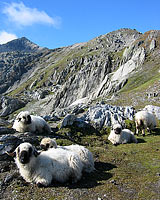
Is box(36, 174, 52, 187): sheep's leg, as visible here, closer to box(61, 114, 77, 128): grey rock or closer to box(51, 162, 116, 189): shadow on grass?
box(51, 162, 116, 189): shadow on grass

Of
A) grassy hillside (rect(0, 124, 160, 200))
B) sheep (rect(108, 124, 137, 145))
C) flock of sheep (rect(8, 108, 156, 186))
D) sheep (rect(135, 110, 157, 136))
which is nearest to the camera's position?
grassy hillside (rect(0, 124, 160, 200))

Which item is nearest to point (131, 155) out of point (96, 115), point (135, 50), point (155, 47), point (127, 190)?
point (127, 190)

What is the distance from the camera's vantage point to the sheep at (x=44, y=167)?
9.53 metres

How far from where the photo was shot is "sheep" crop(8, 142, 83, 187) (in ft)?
31.3

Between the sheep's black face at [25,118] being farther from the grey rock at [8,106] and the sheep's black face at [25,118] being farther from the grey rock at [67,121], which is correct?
the grey rock at [8,106]

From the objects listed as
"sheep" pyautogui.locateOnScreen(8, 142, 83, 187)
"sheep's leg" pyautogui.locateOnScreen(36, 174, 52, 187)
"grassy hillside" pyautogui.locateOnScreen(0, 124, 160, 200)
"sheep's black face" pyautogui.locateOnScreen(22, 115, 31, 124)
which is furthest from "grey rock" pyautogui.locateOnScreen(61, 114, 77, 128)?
"sheep's leg" pyautogui.locateOnScreen(36, 174, 52, 187)

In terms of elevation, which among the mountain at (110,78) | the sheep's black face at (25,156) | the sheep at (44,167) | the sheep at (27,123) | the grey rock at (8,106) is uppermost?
the mountain at (110,78)

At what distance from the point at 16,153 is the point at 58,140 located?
665 cm

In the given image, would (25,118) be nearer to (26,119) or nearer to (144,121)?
(26,119)

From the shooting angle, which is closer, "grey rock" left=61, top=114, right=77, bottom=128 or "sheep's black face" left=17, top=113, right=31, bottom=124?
"sheep's black face" left=17, top=113, right=31, bottom=124

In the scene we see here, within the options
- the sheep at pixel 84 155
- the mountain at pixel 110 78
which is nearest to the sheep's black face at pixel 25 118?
the sheep at pixel 84 155

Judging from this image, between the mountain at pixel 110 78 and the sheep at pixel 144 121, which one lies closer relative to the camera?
the sheep at pixel 144 121

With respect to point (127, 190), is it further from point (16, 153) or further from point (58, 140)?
point (58, 140)

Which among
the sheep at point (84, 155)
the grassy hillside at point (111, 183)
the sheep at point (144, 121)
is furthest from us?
the sheep at point (144, 121)
